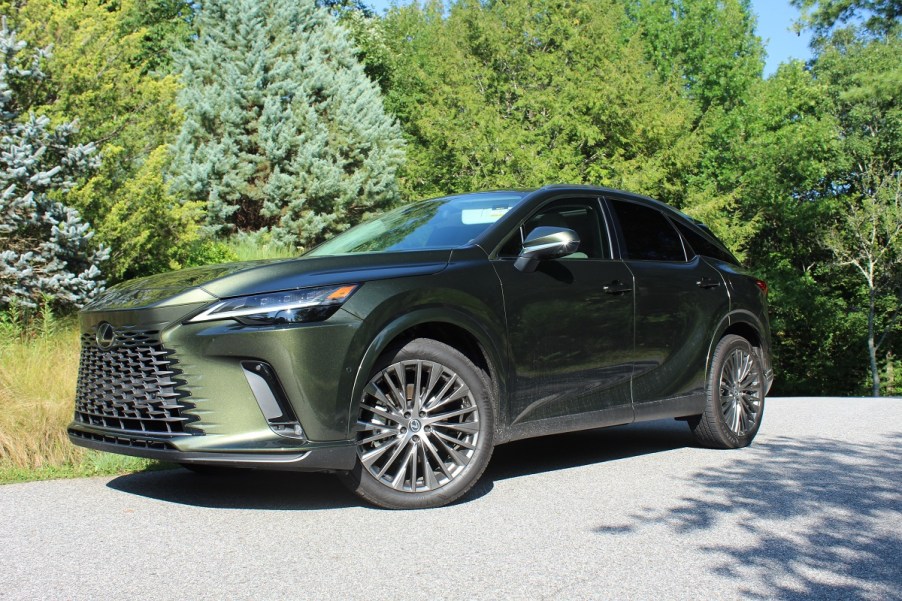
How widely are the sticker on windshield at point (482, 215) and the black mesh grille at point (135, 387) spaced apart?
2.12 m

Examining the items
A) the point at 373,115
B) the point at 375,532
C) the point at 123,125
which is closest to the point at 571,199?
the point at 375,532

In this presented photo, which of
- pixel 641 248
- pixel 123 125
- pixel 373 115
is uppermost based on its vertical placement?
pixel 373 115

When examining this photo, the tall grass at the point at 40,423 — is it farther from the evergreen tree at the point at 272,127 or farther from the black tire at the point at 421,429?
the evergreen tree at the point at 272,127

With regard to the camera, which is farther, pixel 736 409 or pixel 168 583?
pixel 736 409

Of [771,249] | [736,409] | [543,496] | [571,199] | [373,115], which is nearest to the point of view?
[543,496]

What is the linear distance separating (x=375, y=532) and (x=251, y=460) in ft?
2.26

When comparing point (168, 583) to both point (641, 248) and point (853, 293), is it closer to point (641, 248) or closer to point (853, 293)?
point (641, 248)

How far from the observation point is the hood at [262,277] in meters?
4.87

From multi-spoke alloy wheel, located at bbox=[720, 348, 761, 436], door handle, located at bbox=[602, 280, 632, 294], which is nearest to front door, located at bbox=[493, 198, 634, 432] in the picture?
door handle, located at bbox=[602, 280, 632, 294]

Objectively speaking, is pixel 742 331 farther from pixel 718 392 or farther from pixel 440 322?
pixel 440 322

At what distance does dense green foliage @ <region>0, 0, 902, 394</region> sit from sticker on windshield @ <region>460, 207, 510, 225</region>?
6389mm

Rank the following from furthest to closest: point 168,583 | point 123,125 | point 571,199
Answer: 1. point 123,125
2. point 571,199
3. point 168,583

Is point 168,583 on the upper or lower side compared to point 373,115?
lower

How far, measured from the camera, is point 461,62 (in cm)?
3478
